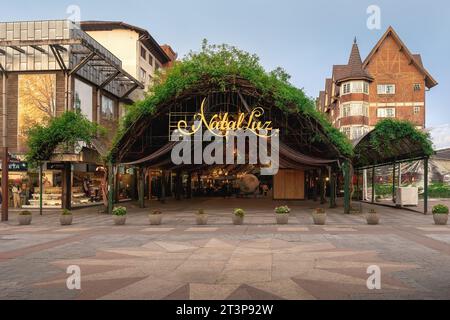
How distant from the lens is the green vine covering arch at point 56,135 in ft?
92.9

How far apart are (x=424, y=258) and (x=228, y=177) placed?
4179 cm

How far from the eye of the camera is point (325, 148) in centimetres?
3073

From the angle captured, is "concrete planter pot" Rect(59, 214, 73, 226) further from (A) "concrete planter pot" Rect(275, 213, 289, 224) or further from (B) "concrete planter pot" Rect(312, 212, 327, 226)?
(B) "concrete planter pot" Rect(312, 212, 327, 226)

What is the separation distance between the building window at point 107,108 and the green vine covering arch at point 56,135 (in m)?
10.8

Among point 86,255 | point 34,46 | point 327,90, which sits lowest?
point 86,255

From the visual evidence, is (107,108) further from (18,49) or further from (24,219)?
(24,219)

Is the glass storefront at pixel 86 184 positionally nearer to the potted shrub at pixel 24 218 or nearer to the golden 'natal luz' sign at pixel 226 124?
the golden 'natal luz' sign at pixel 226 124

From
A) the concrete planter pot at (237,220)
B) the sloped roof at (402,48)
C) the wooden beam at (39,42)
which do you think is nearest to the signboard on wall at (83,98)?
the wooden beam at (39,42)

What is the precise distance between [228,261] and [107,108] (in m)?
32.1

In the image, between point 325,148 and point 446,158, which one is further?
point 446,158

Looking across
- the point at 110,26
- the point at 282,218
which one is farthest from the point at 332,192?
the point at 110,26
